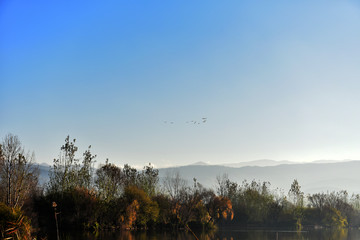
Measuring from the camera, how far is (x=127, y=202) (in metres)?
57.5

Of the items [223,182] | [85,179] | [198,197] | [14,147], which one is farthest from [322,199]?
[14,147]

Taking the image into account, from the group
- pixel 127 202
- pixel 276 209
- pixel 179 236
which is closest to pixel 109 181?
pixel 127 202

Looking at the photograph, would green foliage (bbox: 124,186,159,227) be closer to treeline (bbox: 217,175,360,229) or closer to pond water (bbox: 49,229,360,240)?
pond water (bbox: 49,229,360,240)

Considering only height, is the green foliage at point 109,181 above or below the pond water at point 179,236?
above

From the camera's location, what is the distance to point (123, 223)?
56625 millimetres

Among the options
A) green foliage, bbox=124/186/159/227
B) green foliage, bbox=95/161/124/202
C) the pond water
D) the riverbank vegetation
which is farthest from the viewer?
green foliage, bbox=95/161/124/202

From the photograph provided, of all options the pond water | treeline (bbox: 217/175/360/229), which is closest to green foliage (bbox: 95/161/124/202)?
the pond water

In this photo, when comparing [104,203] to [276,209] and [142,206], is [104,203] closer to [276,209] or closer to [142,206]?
[142,206]

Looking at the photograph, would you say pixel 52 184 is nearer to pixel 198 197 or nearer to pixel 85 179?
pixel 85 179

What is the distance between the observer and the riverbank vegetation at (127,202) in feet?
156

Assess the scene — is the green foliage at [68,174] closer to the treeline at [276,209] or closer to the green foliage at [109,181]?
the green foliage at [109,181]

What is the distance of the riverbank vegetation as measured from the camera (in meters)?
47.6

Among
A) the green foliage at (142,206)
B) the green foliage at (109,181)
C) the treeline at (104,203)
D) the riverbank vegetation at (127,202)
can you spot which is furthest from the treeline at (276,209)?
the green foliage at (109,181)

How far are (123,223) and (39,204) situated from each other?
500 inches
